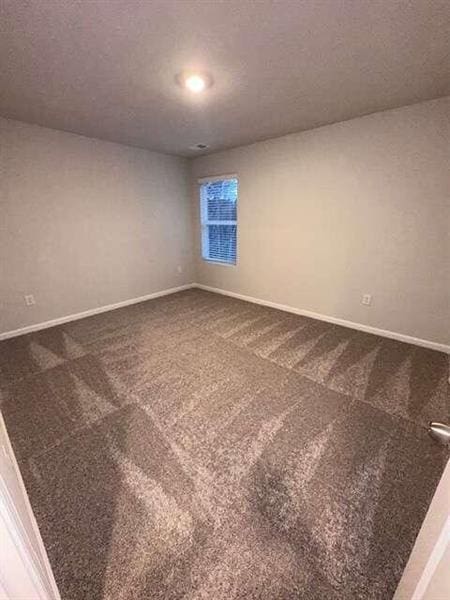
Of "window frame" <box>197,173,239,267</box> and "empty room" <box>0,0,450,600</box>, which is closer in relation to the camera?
"empty room" <box>0,0,450,600</box>

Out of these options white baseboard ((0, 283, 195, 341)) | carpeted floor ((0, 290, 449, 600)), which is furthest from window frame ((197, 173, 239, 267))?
Result: carpeted floor ((0, 290, 449, 600))

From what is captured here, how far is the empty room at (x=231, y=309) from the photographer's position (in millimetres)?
1015

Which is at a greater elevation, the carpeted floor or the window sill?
the window sill

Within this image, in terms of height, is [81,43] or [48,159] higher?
[81,43]

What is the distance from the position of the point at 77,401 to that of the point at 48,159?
2682 mm

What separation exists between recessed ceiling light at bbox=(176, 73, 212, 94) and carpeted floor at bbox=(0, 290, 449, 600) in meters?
2.21

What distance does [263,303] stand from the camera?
12.5 feet

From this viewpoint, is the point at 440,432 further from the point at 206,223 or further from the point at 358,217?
the point at 206,223

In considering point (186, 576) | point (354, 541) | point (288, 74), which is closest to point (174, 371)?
point (186, 576)

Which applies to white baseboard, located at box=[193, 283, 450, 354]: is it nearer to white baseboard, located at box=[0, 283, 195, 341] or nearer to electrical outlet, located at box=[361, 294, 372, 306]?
electrical outlet, located at box=[361, 294, 372, 306]

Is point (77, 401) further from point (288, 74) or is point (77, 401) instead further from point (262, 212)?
point (262, 212)

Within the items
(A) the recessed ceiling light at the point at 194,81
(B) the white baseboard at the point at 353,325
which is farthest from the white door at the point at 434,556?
(B) the white baseboard at the point at 353,325

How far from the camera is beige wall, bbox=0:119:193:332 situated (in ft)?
8.93

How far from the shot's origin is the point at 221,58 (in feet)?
5.19
